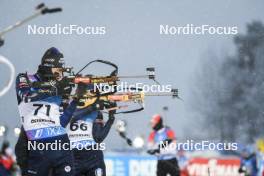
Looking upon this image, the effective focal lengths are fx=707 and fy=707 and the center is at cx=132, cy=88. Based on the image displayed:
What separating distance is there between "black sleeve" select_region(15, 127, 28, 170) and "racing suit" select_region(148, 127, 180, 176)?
184cm

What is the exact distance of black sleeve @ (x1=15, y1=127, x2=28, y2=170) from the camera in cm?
650

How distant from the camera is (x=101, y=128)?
24.5ft

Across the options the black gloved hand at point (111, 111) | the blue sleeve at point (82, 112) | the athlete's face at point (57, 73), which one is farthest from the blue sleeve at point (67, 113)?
the black gloved hand at point (111, 111)

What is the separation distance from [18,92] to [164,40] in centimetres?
181

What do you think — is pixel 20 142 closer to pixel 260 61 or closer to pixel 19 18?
pixel 19 18

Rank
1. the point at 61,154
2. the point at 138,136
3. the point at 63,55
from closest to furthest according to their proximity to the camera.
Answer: the point at 61,154 → the point at 63,55 → the point at 138,136

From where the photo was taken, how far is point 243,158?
9.31 meters

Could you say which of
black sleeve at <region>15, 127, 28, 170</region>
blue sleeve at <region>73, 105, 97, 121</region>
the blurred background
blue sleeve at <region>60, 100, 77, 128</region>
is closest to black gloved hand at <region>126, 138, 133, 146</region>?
the blurred background

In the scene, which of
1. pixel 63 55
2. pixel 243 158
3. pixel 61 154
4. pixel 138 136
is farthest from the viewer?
pixel 243 158

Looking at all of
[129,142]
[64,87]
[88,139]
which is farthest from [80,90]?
[129,142]

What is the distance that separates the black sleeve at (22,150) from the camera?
6.50 metres

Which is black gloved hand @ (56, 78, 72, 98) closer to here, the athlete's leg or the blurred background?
the blurred background

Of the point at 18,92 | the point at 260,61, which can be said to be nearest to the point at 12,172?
the point at 18,92

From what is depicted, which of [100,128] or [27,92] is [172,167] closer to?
[100,128]
